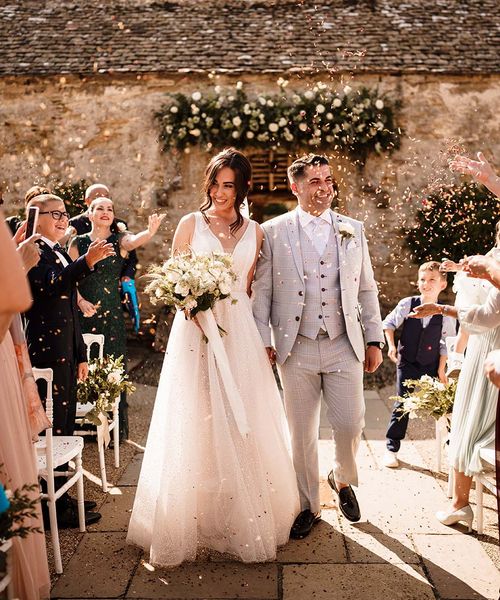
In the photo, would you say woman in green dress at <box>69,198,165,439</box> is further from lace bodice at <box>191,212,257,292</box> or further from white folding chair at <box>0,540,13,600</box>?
white folding chair at <box>0,540,13,600</box>

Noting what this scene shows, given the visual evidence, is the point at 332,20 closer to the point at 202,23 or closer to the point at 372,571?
the point at 202,23

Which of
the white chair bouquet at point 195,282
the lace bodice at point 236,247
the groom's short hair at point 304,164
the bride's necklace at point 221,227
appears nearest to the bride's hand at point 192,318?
the white chair bouquet at point 195,282

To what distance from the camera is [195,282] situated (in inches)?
142

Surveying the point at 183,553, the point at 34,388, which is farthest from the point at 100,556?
the point at 34,388

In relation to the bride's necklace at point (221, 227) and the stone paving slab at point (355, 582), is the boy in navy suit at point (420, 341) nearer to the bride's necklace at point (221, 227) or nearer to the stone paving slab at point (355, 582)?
the stone paving slab at point (355, 582)

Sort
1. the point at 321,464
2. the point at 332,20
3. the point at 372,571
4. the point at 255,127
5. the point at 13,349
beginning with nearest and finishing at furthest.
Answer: the point at 13,349, the point at 372,571, the point at 321,464, the point at 255,127, the point at 332,20

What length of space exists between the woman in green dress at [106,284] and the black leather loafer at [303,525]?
2438mm

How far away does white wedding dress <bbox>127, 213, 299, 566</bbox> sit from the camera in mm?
3590

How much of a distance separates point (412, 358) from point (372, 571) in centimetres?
231

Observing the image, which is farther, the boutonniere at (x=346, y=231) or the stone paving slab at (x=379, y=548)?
the boutonniere at (x=346, y=231)

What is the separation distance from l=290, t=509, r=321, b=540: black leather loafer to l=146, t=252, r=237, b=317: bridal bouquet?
4.97ft

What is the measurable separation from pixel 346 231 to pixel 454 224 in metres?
7.21

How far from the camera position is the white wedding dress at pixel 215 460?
359cm

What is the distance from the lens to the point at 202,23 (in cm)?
1211
